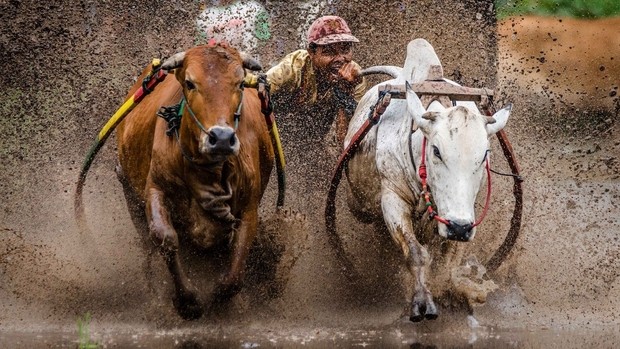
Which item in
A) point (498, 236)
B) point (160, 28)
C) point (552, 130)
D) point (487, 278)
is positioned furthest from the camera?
point (552, 130)

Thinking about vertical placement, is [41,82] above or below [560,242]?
above

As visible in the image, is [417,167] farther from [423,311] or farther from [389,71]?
[389,71]

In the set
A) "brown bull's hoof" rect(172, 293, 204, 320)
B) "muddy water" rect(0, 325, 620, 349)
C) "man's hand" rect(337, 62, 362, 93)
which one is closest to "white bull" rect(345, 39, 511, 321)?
"man's hand" rect(337, 62, 362, 93)

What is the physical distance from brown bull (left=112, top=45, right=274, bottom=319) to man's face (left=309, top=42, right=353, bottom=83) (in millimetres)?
1432

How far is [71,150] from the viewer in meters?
8.68

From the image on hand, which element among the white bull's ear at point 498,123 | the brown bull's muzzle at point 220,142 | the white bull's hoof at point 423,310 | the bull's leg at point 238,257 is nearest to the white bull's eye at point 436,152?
the white bull's ear at point 498,123

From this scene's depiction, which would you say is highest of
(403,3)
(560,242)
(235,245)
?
(403,3)

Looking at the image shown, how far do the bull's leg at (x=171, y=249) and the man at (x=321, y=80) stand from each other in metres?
1.99

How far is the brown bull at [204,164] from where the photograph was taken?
222 inches

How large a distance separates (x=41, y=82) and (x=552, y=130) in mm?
4348

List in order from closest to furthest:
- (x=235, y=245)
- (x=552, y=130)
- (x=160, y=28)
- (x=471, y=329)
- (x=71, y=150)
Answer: (x=235, y=245), (x=471, y=329), (x=71, y=150), (x=160, y=28), (x=552, y=130)

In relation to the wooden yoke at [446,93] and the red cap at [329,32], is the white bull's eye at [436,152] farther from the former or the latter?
the red cap at [329,32]

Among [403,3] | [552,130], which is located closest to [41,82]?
[403,3]

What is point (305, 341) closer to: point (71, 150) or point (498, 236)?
point (498, 236)
